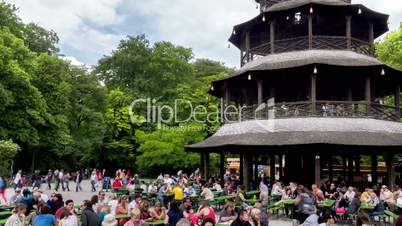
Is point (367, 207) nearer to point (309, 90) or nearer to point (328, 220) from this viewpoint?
point (328, 220)

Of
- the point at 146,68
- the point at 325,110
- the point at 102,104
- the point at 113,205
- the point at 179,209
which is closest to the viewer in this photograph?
the point at 179,209

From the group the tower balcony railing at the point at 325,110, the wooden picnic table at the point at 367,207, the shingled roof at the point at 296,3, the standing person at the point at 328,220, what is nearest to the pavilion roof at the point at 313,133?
the tower balcony railing at the point at 325,110

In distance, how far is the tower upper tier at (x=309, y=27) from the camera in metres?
26.8

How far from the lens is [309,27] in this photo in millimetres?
26562

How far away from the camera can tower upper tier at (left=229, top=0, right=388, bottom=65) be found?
88.0 ft

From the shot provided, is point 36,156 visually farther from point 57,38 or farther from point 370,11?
point 370,11

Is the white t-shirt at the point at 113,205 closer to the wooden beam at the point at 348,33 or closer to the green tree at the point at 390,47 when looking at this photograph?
the wooden beam at the point at 348,33

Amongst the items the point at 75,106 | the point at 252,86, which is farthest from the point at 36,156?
the point at 252,86

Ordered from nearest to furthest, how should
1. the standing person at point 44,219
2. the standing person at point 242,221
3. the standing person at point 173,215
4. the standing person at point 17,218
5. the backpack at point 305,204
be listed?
the standing person at point 242,221
the standing person at point 44,219
the standing person at point 17,218
the standing person at point 173,215
the backpack at point 305,204

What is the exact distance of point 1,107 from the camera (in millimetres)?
38969

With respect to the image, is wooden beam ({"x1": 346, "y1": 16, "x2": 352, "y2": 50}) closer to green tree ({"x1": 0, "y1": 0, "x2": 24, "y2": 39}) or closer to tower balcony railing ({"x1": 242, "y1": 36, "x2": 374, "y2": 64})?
tower balcony railing ({"x1": 242, "y1": 36, "x2": 374, "y2": 64})

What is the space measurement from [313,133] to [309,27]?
23.1 feet

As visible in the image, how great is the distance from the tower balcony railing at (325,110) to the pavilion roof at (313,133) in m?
0.33

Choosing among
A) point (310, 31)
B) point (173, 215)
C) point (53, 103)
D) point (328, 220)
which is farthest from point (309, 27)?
point (53, 103)
